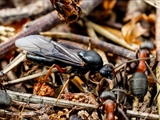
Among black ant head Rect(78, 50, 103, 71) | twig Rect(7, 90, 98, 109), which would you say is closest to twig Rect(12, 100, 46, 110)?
twig Rect(7, 90, 98, 109)

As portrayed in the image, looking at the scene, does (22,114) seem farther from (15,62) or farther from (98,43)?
(98,43)

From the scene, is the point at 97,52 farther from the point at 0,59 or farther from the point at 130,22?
the point at 0,59

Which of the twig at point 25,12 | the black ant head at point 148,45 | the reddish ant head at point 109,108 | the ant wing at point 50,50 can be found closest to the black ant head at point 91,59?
the ant wing at point 50,50

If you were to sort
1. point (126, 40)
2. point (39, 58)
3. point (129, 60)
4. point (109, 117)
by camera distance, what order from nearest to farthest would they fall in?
point (109, 117) → point (39, 58) → point (129, 60) → point (126, 40)

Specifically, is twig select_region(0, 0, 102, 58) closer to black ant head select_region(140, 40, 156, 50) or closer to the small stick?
the small stick

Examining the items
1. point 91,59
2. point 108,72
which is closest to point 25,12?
point 91,59

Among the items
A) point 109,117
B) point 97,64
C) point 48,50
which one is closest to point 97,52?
point 97,64

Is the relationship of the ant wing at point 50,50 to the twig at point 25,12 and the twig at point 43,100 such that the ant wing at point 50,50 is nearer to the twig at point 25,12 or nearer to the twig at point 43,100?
the twig at point 43,100

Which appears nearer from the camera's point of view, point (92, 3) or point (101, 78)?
point (101, 78)
